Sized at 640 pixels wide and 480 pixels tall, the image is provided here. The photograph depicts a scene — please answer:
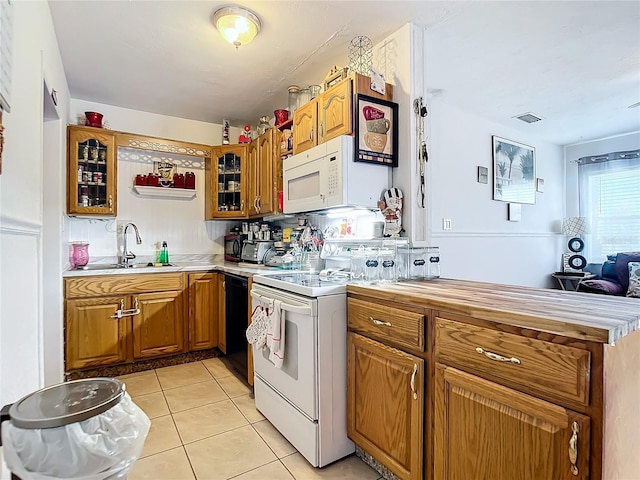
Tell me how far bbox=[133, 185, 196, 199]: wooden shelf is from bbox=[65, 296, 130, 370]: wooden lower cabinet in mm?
1161

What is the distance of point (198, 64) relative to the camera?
257 centimetres

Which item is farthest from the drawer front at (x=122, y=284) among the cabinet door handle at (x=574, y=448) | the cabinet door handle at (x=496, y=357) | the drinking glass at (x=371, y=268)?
the cabinet door handle at (x=574, y=448)

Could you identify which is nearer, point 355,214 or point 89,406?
point 89,406

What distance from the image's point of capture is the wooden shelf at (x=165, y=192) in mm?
3456

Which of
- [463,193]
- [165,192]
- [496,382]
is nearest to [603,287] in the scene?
[463,193]

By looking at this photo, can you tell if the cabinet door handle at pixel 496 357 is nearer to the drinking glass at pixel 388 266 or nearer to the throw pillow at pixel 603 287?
the drinking glass at pixel 388 266

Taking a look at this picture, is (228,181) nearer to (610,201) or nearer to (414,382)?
(414,382)

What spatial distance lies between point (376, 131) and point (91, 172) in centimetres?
260

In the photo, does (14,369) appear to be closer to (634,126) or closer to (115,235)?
(115,235)

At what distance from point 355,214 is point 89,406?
6.34 feet

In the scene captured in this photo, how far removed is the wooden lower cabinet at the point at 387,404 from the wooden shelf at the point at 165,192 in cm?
271

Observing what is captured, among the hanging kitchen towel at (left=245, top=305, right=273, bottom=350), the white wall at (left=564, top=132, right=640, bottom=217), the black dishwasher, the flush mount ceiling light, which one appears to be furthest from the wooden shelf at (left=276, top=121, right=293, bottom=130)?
the white wall at (left=564, top=132, right=640, bottom=217)

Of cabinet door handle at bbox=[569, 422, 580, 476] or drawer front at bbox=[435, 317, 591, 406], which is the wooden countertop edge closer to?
drawer front at bbox=[435, 317, 591, 406]

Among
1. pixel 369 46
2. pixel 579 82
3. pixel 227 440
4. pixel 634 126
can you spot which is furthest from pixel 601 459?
pixel 634 126
